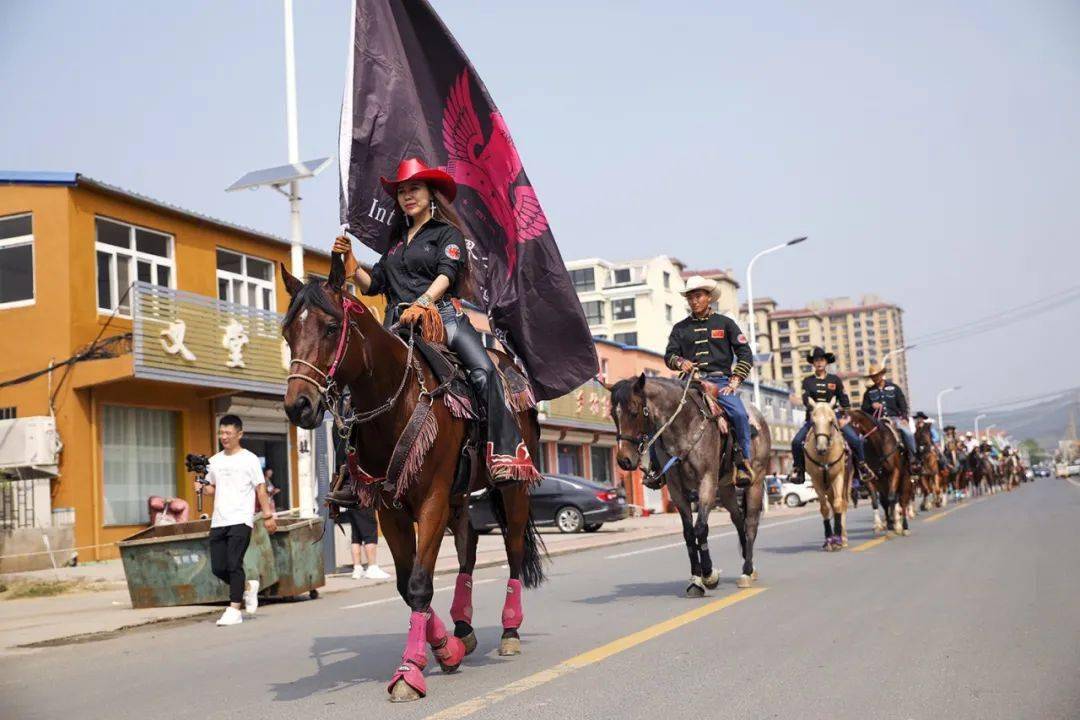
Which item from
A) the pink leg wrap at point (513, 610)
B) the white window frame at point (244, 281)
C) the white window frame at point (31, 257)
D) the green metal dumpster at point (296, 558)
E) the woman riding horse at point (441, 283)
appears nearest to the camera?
the woman riding horse at point (441, 283)

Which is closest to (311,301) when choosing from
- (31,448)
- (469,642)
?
(469,642)

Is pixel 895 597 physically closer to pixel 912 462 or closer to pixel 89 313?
pixel 912 462

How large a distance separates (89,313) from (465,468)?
1963cm

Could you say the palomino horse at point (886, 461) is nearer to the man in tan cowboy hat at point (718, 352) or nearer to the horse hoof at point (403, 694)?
the man in tan cowboy hat at point (718, 352)

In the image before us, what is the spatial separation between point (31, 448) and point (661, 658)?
1906 cm

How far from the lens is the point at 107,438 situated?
80.8ft

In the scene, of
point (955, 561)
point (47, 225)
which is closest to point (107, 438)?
point (47, 225)

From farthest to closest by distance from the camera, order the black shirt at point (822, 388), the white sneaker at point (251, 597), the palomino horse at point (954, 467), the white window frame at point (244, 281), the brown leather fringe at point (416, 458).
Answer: the palomino horse at point (954, 467)
the white window frame at point (244, 281)
the black shirt at point (822, 388)
the white sneaker at point (251, 597)
the brown leather fringe at point (416, 458)

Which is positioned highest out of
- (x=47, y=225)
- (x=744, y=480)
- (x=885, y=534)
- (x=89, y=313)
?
(x=47, y=225)

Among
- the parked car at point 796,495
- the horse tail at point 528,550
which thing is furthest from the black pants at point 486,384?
the parked car at point 796,495

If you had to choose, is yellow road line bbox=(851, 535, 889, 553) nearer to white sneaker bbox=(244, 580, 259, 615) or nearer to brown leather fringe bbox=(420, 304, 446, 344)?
white sneaker bbox=(244, 580, 259, 615)

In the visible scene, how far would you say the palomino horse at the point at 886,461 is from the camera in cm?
1905

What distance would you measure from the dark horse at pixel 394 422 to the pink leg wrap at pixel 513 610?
562mm

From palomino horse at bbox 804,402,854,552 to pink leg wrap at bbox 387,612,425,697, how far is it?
37.1 feet
